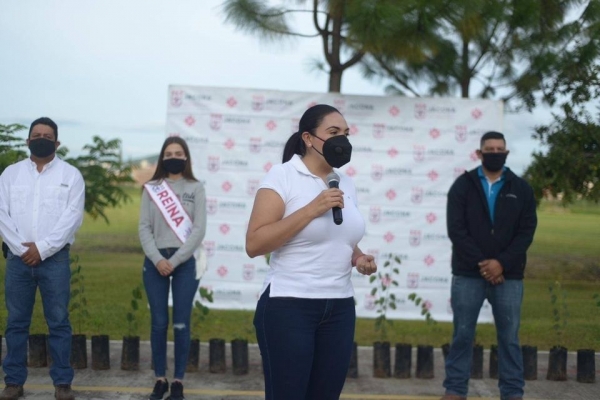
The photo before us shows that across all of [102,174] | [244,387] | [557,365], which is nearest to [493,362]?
[557,365]

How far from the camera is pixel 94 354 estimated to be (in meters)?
6.46

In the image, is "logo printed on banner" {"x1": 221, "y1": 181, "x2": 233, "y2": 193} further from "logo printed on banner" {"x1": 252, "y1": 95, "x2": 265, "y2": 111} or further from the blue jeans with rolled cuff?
the blue jeans with rolled cuff

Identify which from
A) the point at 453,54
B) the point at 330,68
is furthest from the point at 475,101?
the point at 330,68

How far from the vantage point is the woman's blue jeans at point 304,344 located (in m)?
3.26

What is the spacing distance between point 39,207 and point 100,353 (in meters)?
1.52

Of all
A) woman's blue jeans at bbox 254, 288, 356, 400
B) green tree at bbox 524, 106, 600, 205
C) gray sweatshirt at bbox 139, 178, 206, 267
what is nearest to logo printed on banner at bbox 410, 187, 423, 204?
green tree at bbox 524, 106, 600, 205

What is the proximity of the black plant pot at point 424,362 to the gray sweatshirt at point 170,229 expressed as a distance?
200 cm

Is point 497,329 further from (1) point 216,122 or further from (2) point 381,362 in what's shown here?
(1) point 216,122

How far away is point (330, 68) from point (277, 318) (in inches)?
234

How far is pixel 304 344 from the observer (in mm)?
3262

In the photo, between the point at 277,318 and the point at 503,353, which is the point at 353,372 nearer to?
the point at 503,353

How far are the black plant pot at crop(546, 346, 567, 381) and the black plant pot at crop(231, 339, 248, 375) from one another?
239cm

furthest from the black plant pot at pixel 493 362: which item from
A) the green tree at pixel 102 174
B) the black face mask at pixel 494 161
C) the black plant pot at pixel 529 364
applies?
→ the green tree at pixel 102 174

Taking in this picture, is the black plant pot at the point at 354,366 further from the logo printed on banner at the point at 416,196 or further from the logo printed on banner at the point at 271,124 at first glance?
the logo printed on banner at the point at 271,124
